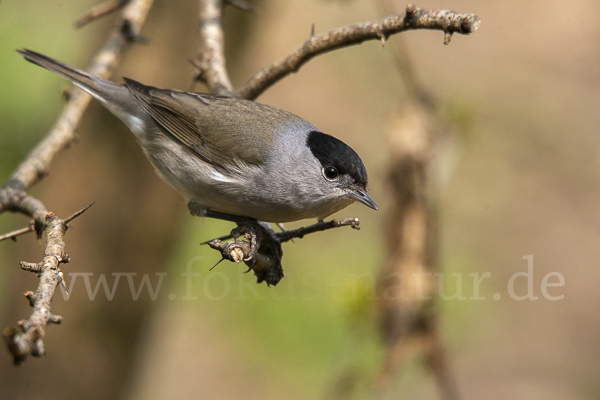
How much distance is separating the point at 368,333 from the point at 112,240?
8.34ft

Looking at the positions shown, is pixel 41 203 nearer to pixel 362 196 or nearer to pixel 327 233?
pixel 362 196

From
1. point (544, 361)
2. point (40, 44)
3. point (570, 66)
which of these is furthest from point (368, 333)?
point (570, 66)

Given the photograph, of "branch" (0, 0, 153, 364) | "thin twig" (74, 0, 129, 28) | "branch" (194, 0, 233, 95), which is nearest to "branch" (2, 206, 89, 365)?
"branch" (0, 0, 153, 364)

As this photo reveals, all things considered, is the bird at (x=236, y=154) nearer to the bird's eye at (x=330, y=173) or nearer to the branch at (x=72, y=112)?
the bird's eye at (x=330, y=173)

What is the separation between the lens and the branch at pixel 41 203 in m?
1.58

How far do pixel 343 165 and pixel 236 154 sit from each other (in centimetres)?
71

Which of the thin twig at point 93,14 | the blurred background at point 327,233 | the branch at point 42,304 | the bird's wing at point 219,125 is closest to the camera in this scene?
the branch at point 42,304

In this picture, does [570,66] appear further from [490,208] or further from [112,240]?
[112,240]

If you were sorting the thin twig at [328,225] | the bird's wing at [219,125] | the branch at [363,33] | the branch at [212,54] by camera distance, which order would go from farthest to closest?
the branch at [212,54] → the bird's wing at [219,125] → the thin twig at [328,225] → the branch at [363,33]

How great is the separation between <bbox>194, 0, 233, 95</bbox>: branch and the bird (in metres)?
0.16

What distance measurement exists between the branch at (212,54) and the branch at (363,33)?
25cm

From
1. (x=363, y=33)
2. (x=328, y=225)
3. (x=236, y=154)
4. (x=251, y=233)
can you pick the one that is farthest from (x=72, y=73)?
(x=328, y=225)

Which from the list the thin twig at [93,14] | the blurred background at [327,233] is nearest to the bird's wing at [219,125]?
the thin twig at [93,14]

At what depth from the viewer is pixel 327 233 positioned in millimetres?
8117
